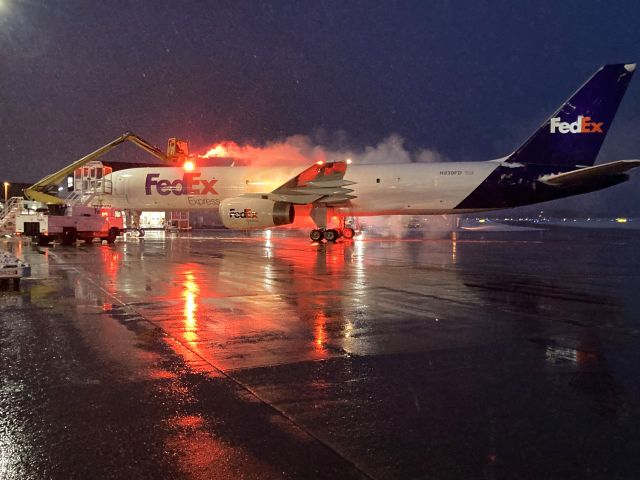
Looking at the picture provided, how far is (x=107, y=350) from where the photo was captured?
5855 millimetres

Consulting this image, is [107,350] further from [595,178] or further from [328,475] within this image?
[595,178]

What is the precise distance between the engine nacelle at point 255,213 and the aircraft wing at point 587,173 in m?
11.6

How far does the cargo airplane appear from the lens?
24.0 meters

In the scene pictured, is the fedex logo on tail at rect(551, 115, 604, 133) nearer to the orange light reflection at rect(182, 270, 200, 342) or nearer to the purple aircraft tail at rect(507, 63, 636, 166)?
the purple aircraft tail at rect(507, 63, 636, 166)

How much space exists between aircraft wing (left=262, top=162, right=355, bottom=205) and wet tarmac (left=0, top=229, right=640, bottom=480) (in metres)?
15.9

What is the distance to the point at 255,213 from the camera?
24.7m

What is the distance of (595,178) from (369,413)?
23.0 metres

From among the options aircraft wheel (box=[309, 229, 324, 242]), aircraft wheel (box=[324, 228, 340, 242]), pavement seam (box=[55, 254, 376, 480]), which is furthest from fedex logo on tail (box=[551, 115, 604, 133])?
pavement seam (box=[55, 254, 376, 480])

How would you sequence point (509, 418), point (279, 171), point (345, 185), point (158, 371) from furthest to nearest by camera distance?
point (279, 171) → point (345, 185) → point (158, 371) → point (509, 418)

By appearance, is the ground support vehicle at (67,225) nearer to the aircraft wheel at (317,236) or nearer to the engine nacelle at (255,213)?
the engine nacelle at (255,213)

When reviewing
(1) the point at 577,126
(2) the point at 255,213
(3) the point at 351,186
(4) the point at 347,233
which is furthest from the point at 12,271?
(1) the point at 577,126

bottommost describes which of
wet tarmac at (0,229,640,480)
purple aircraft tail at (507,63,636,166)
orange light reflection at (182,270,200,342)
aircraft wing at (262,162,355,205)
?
wet tarmac at (0,229,640,480)

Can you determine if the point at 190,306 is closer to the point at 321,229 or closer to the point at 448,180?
the point at 321,229

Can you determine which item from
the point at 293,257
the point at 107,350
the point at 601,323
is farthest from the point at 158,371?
the point at 293,257
